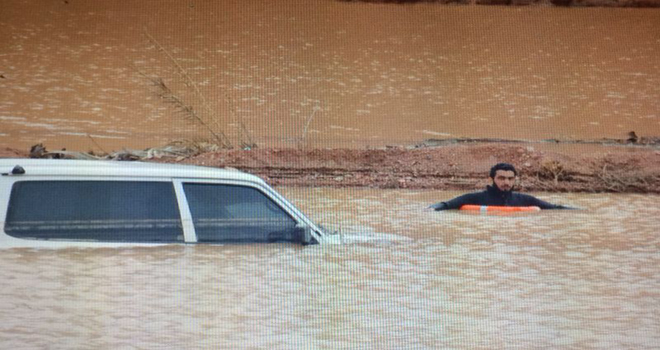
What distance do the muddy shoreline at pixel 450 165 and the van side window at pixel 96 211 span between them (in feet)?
6.86

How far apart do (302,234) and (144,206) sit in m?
0.57

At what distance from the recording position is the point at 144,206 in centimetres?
305

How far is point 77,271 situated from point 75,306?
0.15 metres

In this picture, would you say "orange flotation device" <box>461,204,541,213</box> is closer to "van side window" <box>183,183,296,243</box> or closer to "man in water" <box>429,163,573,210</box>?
→ "man in water" <box>429,163,573,210</box>

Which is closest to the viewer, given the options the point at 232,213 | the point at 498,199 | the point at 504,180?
the point at 232,213

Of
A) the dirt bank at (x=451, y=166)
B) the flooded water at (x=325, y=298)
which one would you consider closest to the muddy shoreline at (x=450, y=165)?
the dirt bank at (x=451, y=166)

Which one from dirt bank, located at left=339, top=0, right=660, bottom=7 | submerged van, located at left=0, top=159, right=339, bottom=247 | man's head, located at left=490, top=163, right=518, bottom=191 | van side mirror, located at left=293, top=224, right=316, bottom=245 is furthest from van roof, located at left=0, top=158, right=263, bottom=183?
dirt bank, located at left=339, top=0, right=660, bottom=7

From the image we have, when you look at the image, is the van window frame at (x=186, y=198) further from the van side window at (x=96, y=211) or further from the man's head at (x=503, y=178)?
the man's head at (x=503, y=178)

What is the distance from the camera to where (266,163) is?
18.9ft

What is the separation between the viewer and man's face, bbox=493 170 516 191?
5.21 metres

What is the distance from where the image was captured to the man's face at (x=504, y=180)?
205 inches

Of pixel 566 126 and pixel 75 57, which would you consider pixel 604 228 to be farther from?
pixel 75 57

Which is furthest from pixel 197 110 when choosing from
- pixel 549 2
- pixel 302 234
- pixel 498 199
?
pixel 549 2

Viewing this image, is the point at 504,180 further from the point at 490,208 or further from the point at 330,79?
the point at 330,79
